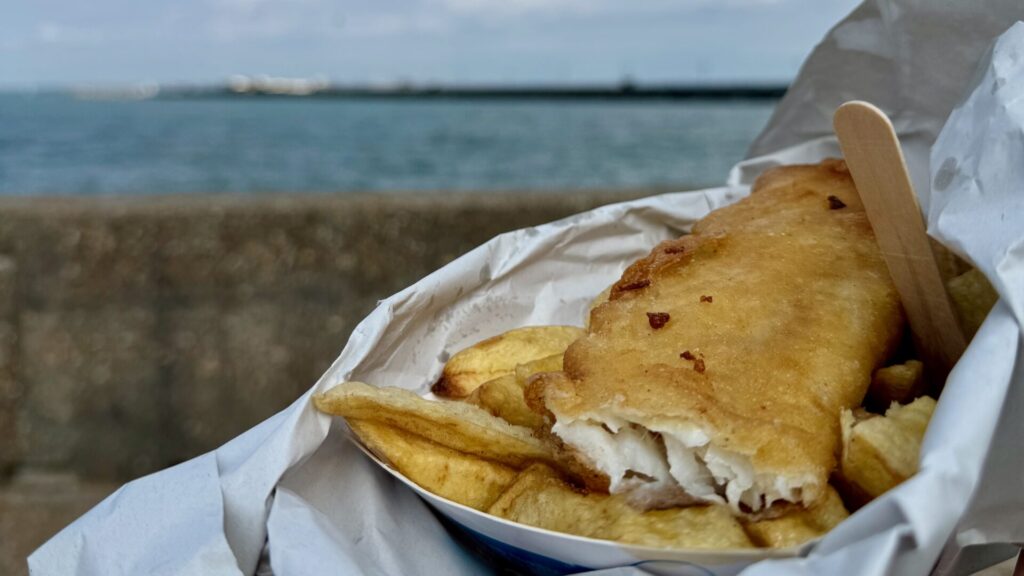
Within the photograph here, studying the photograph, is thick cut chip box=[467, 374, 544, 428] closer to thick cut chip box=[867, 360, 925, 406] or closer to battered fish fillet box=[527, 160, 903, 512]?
battered fish fillet box=[527, 160, 903, 512]

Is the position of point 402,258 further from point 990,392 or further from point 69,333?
point 990,392

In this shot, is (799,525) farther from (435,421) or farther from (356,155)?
(356,155)

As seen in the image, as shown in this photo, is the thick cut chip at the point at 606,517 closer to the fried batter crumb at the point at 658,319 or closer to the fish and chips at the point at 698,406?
the fish and chips at the point at 698,406

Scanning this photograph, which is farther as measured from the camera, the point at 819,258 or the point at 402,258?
the point at 402,258

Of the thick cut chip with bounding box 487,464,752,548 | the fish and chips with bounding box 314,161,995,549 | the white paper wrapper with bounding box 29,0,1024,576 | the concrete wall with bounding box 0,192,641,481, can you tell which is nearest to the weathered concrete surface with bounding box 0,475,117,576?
the concrete wall with bounding box 0,192,641,481

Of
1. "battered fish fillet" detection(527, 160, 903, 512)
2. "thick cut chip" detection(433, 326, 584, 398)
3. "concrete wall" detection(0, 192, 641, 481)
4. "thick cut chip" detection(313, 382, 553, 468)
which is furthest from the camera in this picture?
"concrete wall" detection(0, 192, 641, 481)

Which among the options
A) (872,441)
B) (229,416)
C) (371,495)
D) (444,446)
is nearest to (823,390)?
(872,441)

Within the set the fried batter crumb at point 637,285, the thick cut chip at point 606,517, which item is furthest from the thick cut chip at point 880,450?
the fried batter crumb at point 637,285
